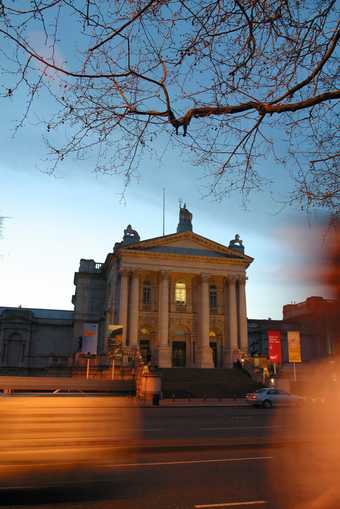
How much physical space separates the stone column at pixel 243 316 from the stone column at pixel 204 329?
165 inches

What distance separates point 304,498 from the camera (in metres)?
5.99

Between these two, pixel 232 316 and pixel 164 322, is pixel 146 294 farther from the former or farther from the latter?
pixel 232 316

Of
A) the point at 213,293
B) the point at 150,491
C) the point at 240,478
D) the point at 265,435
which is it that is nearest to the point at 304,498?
the point at 240,478

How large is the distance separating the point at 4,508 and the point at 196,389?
3623cm

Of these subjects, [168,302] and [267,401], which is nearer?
[267,401]

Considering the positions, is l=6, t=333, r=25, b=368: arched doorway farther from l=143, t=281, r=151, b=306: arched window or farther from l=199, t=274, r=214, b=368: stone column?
l=199, t=274, r=214, b=368: stone column

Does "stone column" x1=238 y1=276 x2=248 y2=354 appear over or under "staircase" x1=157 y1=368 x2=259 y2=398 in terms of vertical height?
over

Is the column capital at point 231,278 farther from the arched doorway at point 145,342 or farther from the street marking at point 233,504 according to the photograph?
the street marking at point 233,504

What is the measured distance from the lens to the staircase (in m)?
37.3

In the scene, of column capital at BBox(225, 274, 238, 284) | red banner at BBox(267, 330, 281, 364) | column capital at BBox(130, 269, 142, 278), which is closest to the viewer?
red banner at BBox(267, 330, 281, 364)

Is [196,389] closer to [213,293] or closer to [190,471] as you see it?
[213,293]

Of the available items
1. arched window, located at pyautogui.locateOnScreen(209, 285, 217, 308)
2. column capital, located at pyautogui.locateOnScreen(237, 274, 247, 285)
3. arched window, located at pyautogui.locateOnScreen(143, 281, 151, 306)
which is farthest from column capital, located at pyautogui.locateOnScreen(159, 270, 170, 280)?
column capital, located at pyautogui.locateOnScreen(237, 274, 247, 285)

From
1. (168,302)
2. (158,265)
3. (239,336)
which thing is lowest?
(239,336)

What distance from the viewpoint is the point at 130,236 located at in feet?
179
